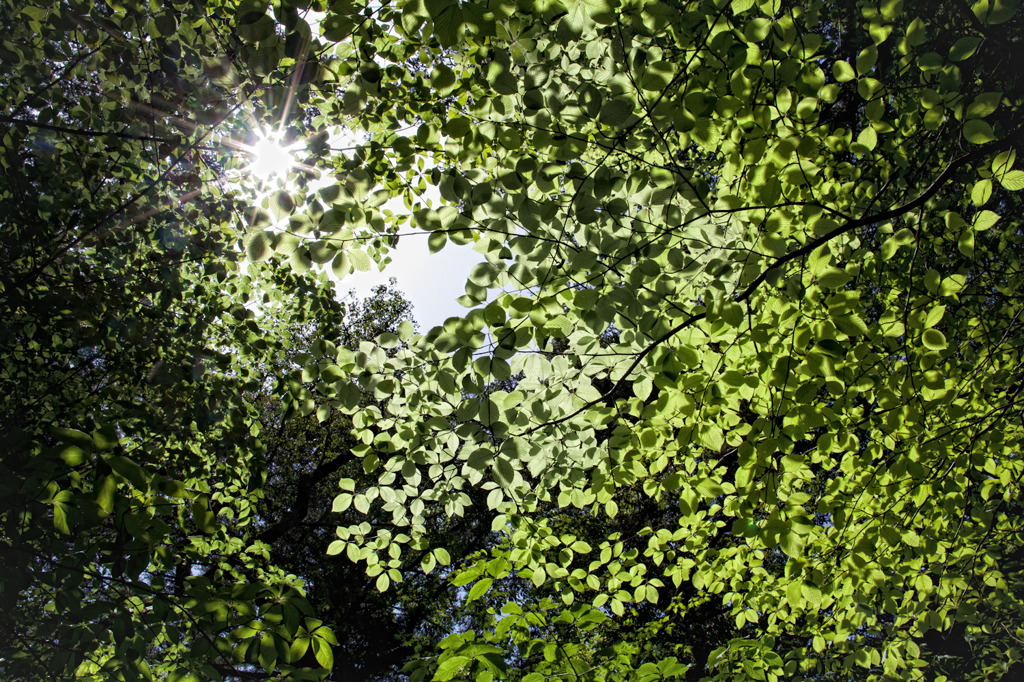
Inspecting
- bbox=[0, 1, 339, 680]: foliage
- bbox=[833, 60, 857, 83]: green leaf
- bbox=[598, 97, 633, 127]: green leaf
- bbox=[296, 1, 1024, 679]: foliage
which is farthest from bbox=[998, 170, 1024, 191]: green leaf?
bbox=[0, 1, 339, 680]: foliage

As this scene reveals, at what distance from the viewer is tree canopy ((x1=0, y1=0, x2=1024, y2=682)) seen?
5.93ft

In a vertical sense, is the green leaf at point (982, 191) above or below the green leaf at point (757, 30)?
below

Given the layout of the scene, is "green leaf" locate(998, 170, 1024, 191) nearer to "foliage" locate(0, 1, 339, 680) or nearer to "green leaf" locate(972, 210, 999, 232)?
"green leaf" locate(972, 210, 999, 232)

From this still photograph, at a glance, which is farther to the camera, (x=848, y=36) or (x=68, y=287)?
(x=848, y=36)

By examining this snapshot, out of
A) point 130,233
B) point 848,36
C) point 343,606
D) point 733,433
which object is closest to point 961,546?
point 733,433

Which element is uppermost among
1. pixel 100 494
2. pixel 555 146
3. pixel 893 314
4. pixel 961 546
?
pixel 555 146

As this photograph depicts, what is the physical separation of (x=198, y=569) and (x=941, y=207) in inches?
531

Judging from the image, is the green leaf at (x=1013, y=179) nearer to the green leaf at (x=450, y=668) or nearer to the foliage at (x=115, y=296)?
the green leaf at (x=450, y=668)

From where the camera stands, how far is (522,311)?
186cm

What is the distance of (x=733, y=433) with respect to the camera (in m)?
2.79

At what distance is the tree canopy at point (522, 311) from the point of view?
181 centimetres

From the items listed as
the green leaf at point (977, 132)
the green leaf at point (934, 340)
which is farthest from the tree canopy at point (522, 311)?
the green leaf at point (934, 340)

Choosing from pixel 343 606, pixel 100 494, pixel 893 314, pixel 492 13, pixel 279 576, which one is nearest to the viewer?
pixel 100 494

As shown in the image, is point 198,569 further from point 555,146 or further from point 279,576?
point 555,146
